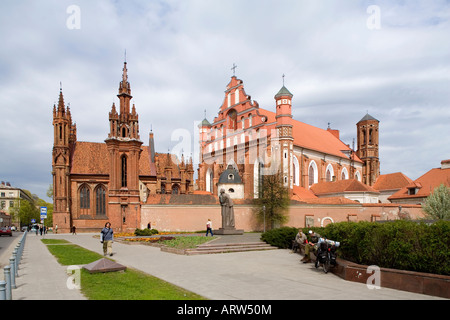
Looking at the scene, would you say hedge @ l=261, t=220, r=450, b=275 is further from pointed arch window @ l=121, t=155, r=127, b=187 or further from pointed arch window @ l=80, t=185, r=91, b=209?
pointed arch window @ l=80, t=185, r=91, b=209

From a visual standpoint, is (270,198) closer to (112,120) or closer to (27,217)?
(112,120)

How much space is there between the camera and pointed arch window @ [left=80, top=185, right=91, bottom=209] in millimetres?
48406

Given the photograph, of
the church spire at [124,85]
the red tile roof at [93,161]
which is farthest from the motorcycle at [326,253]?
the red tile roof at [93,161]

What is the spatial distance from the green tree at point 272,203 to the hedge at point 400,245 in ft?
85.6

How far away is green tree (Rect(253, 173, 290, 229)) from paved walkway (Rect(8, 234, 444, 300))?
2287 cm

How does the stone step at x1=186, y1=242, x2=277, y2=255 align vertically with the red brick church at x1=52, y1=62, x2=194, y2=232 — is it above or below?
below

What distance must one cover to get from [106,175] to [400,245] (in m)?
44.4

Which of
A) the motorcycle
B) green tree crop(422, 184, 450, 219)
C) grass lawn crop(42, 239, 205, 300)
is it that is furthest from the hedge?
green tree crop(422, 184, 450, 219)

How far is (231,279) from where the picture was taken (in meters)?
11.2

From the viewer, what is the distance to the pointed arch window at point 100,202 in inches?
1923

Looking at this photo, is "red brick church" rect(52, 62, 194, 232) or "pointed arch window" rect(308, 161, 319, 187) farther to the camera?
"pointed arch window" rect(308, 161, 319, 187)

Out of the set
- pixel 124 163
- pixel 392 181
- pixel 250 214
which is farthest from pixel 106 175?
pixel 392 181

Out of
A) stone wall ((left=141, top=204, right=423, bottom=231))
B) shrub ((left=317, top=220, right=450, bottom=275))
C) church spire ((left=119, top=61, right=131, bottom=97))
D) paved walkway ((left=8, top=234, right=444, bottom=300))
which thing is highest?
church spire ((left=119, top=61, right=131, bottom=97))
